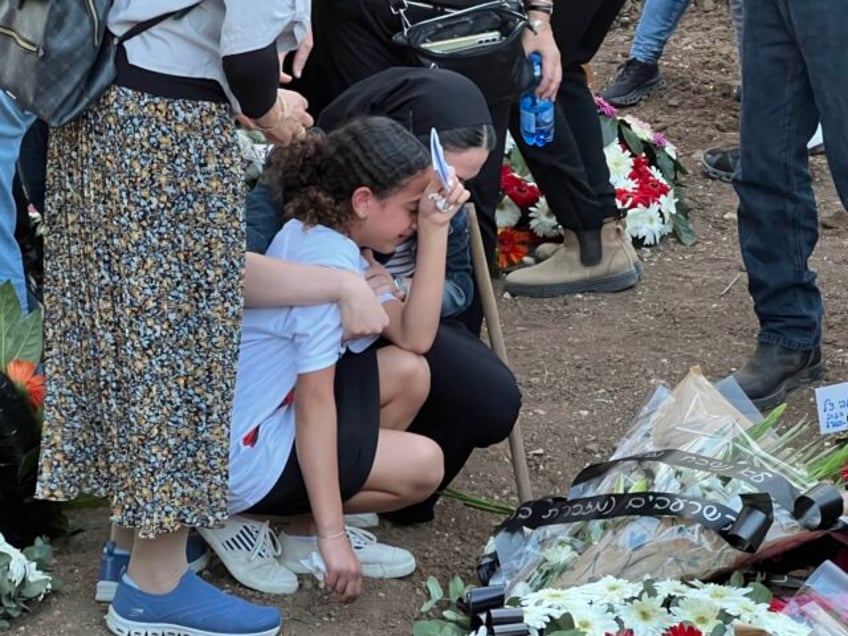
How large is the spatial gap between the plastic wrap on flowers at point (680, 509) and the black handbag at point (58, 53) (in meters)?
1.16

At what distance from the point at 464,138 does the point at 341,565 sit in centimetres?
94

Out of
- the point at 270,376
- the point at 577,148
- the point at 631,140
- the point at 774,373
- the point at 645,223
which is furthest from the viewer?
the point at 631,140

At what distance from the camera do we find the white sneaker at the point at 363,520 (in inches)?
127

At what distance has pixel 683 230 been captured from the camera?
205 inches

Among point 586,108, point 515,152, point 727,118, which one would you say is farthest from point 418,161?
point 727,118

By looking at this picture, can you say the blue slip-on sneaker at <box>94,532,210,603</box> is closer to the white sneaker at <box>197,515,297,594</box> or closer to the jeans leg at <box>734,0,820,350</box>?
the white sneaker at <box>197,515,297,594</box>

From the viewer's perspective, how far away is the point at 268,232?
296cm

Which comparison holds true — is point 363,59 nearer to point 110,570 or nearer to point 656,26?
point 110,570

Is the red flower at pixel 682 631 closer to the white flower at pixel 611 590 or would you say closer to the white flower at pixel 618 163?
the white flower at pixel 611 590

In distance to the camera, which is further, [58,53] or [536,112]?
[536,112]

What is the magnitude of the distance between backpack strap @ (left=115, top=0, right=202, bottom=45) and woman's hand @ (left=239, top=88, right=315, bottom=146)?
207 mm

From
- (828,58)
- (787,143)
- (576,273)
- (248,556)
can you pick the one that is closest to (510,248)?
(576,273)

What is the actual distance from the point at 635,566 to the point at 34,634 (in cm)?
111

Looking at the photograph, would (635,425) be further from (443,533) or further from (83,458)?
(83,458)
